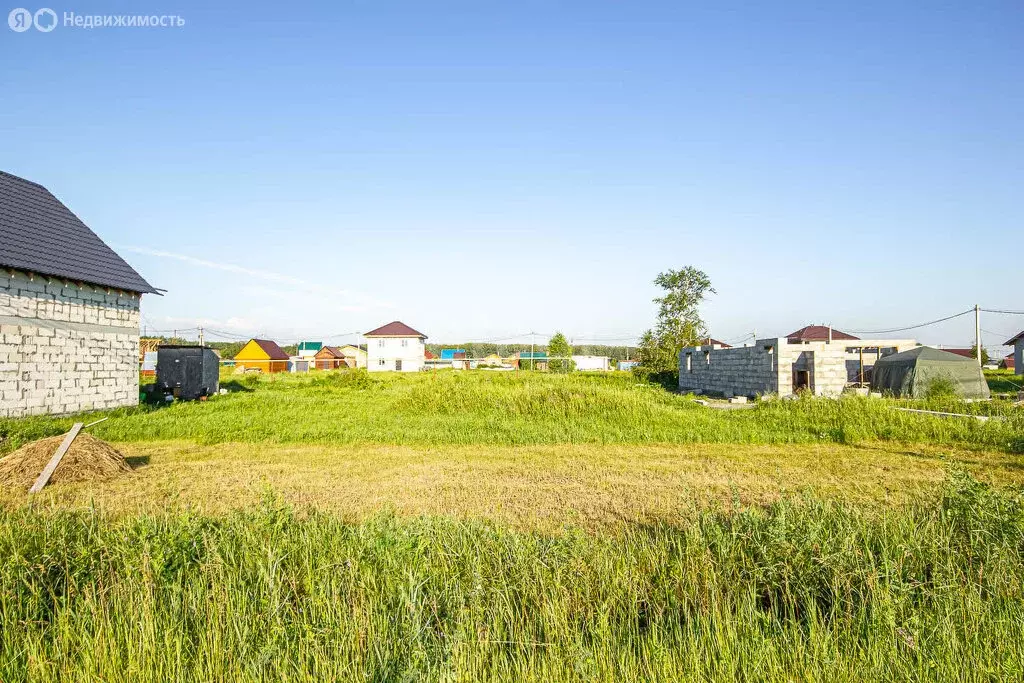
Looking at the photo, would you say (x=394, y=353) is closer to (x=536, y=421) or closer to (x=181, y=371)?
(x=181, y=371)

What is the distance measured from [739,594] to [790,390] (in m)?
18.2

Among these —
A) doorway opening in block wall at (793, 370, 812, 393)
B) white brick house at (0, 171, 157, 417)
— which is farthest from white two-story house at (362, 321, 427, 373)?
doorway opening in block wall at (793, 370, 812, 393)

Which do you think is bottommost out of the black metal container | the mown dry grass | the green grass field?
the mown dry grass

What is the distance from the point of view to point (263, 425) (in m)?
13.6

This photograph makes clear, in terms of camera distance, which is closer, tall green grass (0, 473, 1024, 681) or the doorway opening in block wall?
tall green grass (0, 473, 1024, 681)

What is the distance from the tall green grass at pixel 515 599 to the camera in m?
2.88

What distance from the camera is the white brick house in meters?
13.3

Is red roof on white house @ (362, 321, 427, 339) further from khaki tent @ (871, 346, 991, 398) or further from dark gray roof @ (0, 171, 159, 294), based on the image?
khaki tent @ (871, 346, 991, 398)

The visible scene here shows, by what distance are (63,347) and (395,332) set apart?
3466 cm

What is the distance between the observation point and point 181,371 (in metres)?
19.5

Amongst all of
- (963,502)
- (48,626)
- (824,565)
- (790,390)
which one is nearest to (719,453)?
(963,502)

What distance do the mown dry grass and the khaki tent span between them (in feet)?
37.6

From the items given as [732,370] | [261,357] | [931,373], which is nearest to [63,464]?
[732,370]

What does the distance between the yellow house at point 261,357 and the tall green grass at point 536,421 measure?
39693 mm
